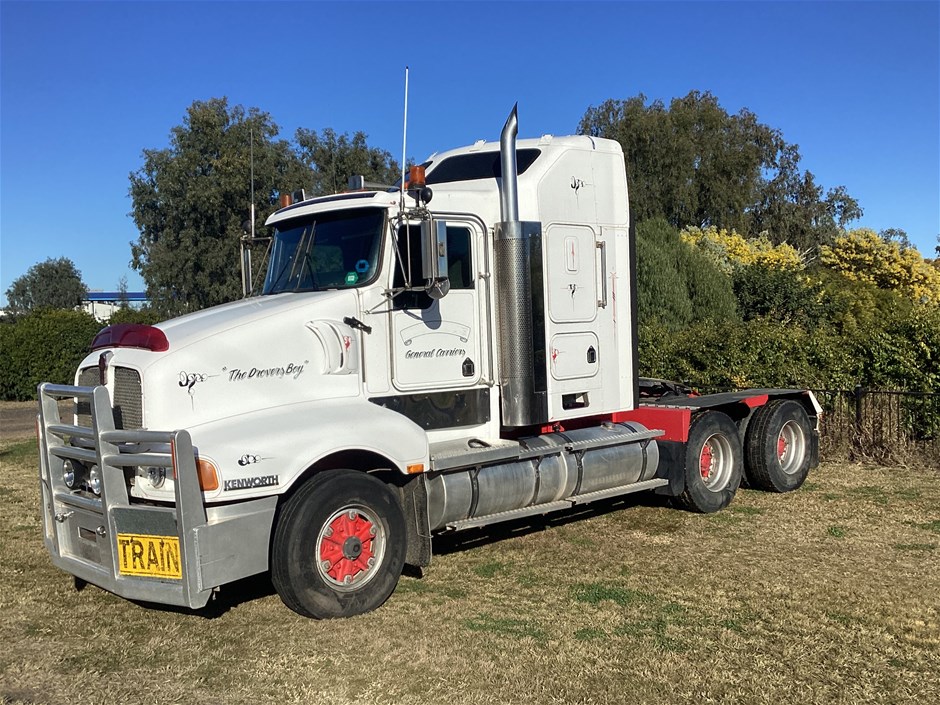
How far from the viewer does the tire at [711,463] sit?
855 centimetres

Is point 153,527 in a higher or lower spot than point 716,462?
higher

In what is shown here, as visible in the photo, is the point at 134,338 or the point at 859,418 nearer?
the point at 134,338

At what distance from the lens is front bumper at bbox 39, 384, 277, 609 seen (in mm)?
4965

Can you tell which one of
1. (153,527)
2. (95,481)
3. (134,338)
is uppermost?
(134,338)

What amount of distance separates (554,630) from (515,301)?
8.73 ft

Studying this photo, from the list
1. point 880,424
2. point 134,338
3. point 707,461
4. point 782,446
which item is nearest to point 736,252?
point 880,424

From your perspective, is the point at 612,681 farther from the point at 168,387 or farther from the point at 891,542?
the point at 891,542

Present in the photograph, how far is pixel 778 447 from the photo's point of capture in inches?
376

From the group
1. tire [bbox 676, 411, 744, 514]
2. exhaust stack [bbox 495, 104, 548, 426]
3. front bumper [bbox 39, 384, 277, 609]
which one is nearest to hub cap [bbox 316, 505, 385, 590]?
front bumper [bbox 39, 384, 277, 609]

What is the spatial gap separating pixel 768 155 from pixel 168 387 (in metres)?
44.4

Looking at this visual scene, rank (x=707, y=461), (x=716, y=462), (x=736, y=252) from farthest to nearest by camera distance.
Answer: (x=736, y=252), (x=716, y=462), (x=707, y=461)

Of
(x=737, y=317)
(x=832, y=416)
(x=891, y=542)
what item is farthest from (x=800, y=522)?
(x=737, y=317)

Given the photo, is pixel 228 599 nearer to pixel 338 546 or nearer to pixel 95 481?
pixel 338 546

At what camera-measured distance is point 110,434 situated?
5176mm
